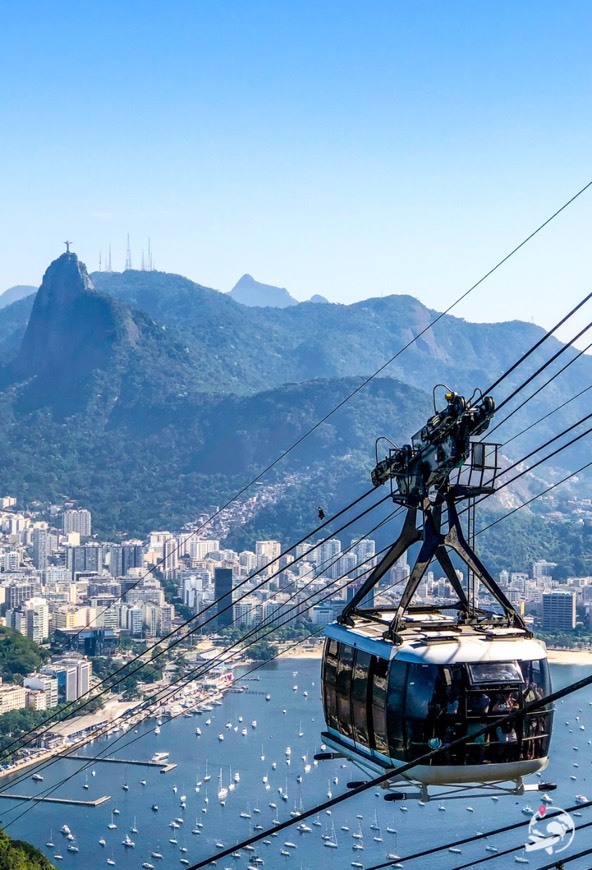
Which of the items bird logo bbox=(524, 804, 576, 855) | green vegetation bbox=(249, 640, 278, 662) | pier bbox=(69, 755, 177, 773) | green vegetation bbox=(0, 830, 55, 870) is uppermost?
green vegetation bbox=(249, 640, 278, 662)

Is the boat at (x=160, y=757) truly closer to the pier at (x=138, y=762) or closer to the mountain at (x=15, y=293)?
the pier at (x=138, y=762)

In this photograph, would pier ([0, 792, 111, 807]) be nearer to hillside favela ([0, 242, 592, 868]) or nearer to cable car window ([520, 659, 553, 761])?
hillside favela ([0, 242, 592, 868])

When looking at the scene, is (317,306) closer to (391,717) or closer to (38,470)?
(38,470)

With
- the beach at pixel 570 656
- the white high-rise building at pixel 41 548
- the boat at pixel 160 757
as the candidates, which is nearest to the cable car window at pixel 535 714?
the boat at pixel 160 757

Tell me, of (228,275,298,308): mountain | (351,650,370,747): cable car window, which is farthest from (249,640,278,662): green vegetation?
(228,275,298,308): mountain

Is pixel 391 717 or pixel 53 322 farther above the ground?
pixel 53 322

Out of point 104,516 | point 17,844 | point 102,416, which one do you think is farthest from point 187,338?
point 17,844

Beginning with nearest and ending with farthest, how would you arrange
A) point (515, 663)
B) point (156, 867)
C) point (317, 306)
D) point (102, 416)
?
point (515, 663)
point (156, 867)
point (102, 416)
point (317, 306)

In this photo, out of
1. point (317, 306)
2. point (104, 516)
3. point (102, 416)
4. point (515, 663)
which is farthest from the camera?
point (317, 306)
